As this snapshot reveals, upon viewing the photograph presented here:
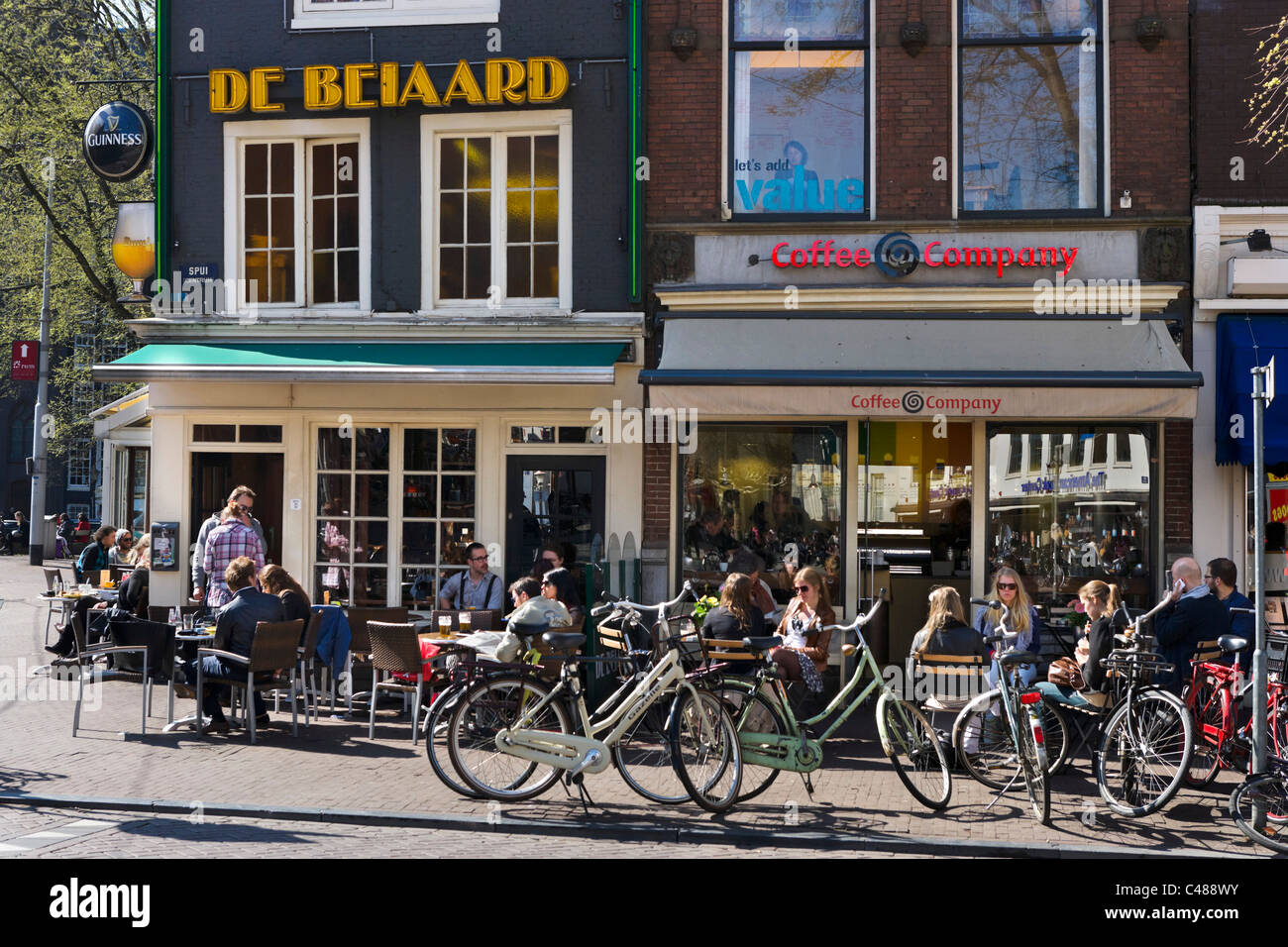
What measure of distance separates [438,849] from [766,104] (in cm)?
872

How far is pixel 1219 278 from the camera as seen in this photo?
40.3 feet

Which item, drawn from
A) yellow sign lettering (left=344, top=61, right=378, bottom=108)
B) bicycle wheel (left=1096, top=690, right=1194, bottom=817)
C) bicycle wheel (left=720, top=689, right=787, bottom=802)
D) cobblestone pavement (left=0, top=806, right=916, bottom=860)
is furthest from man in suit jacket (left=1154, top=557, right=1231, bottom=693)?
yellow sign lettering (left=344, top=61, right=378, bottom=108)

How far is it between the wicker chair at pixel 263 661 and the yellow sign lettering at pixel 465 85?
19.1 feet

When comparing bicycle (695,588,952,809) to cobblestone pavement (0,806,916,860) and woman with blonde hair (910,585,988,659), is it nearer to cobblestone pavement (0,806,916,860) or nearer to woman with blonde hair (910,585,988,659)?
woman with blonde hair (910,585,988,659)

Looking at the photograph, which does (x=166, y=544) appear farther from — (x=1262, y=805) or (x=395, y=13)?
(x=1262, y=805)

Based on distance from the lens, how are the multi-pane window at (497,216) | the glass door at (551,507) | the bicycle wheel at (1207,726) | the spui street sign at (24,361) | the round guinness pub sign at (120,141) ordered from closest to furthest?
the bicycle wheel at (1207,726) → the glass door at (551,507) → the multi-pane window at (497,216) → the round guinness pub sign at (120,141) → the spui street sign at (24,361)

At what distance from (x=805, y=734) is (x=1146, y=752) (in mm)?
2128

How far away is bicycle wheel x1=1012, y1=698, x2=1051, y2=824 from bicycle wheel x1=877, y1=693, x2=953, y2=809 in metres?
0.50

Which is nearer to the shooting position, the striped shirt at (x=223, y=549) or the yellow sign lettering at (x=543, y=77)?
the striped shirt at (x=223, y=549)

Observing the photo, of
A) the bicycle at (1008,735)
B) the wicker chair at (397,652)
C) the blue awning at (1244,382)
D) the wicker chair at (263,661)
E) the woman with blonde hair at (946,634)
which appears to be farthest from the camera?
the blue awning at (1244,382)

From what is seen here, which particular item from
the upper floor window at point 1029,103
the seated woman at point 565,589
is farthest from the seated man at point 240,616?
the upper floor window at point 1029,103

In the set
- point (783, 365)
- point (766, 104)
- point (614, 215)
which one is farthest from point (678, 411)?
point (766, 104)

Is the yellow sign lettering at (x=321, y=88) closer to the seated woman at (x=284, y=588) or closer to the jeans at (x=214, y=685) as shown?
the seated woman at (x=284, y=588)

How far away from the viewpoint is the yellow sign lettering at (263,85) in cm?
1351
